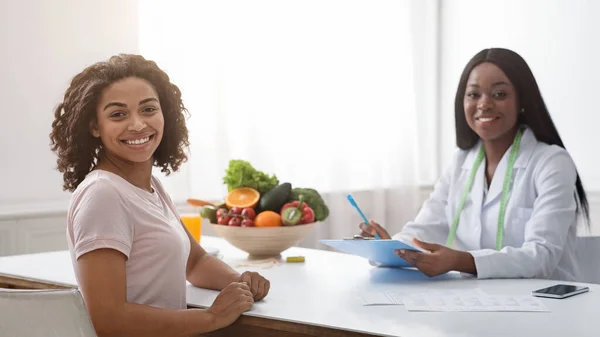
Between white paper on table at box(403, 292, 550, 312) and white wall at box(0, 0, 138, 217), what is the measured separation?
6.54 ft

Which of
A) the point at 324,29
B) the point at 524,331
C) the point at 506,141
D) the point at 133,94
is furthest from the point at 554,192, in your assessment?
the point at 324,29

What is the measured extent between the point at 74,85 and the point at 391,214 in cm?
312

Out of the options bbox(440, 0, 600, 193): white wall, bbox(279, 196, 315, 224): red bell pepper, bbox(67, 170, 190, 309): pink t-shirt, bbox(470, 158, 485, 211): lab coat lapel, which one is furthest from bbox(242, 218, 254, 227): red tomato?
bbox(440, 0, 600, 193): white wall

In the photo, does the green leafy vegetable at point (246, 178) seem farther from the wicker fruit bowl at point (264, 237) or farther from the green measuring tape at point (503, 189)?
the green measuring tape at point (503, 189)

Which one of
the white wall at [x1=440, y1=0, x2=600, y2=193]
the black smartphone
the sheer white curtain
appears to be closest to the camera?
the black smartphone

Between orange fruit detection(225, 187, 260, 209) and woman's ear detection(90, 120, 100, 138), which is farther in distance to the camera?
orange fruit detection(225, 187, 260, 209)

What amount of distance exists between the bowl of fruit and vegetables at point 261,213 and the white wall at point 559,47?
2.17 meters

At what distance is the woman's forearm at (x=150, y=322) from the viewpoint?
1536 mm

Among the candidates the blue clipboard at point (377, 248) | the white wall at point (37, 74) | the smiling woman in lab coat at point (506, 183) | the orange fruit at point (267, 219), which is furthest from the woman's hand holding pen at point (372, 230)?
the white wall at point (37, 74)

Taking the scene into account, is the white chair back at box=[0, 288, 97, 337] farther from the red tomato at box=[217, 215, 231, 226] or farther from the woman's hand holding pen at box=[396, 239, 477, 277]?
the red tomato at box=[217, 215, 231, 226]

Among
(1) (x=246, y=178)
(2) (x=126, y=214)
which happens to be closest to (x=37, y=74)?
(1) (x=246, y=178)

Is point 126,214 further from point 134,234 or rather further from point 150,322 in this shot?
point 150,322

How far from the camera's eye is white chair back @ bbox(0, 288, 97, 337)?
4.03 feet

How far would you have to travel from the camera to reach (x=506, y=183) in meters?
2.44
